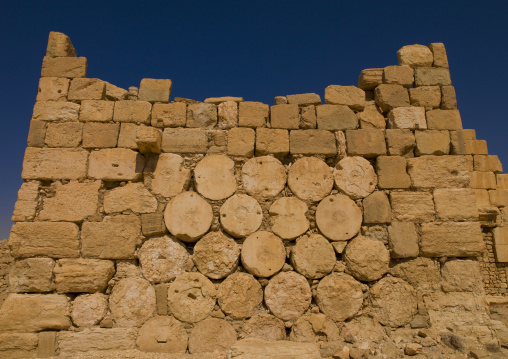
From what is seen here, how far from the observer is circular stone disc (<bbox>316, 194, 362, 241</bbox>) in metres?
4.03

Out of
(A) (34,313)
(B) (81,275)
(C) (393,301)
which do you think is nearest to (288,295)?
(C) (393,301)

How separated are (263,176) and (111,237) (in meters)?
1.92

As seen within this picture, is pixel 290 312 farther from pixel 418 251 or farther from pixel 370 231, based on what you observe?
pixel 418 251

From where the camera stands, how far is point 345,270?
13.0ft

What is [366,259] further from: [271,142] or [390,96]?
[390,96]

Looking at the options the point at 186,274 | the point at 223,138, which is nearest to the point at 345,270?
the point at 186,274

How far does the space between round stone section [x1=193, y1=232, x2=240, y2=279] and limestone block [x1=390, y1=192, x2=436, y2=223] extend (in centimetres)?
201

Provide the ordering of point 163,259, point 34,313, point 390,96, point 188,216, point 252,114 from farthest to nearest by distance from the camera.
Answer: point 390,96 → point 252,114 → point 188,216 → point 163,259 → point 34,313

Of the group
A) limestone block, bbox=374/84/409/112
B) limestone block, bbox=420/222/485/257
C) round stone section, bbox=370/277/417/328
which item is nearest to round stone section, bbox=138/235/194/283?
round stone section, bbox=370/277/417/328

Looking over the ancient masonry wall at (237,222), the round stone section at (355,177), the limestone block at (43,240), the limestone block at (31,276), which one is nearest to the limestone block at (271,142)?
the ancient masonry wall at (237,222)

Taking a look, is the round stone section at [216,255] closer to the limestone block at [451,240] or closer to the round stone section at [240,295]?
the round stone section at [240,295]

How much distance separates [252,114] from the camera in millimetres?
4375

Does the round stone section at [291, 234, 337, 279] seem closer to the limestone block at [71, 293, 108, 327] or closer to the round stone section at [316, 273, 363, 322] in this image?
the round stone section at [316, 273, 363, 322]

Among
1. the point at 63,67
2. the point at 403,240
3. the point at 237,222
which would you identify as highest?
the point at 63,67
